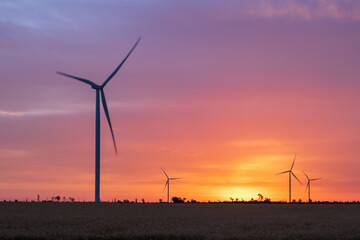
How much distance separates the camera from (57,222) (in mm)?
41438

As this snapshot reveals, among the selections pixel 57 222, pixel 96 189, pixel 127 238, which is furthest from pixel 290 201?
pixel 127 238

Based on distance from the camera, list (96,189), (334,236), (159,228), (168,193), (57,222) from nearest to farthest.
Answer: (334,236) < (159,228) < (57,222) < (96,189) < (168,193)

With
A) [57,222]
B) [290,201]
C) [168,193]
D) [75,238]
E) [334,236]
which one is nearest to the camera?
[75,238]

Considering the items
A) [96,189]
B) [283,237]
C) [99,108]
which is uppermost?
[99,108]

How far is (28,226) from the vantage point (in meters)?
A: 37.9

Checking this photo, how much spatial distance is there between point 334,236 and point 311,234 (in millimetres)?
1513

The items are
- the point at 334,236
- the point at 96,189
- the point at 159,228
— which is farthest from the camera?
the point at 96,189

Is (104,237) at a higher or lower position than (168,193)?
lower

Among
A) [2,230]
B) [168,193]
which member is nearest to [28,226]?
[2,230]

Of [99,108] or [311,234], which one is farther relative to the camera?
[99,108]

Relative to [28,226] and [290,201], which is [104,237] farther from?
[290,201]

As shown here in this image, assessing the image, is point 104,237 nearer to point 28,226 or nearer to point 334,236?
point 28,226

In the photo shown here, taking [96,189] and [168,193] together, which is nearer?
[96,189]

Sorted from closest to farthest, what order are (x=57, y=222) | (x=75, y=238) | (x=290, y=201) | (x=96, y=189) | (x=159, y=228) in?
(x=75, y=238) → (x=159, y=228) → (x=57, y=222) → (x=96, y=189) → (x=290, y=201)
